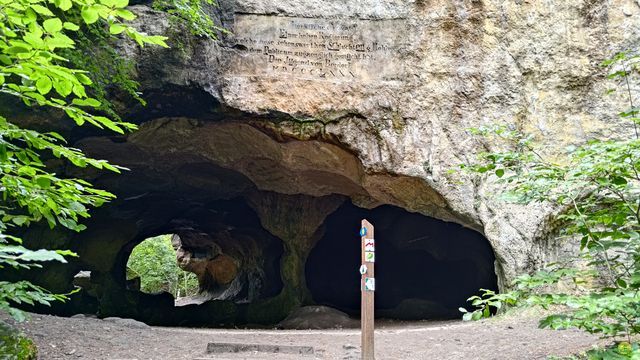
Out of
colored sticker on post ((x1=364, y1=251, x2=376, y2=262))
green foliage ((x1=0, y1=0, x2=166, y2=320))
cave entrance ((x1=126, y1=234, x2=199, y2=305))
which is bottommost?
cave entrance ((x1=126, y1=234, x2=199, y2=305))

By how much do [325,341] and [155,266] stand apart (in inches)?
801

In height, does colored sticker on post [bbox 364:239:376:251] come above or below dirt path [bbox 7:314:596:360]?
above

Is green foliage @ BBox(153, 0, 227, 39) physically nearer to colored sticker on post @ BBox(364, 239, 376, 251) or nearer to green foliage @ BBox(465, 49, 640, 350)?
colored sticker on post @ BBox(364, 239, 376, 251)

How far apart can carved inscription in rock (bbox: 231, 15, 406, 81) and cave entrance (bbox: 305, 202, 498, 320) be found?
5744 mm

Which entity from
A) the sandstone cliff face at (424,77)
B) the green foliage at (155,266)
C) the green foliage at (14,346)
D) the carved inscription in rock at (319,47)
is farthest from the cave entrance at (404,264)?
the green foliage at (155,266)

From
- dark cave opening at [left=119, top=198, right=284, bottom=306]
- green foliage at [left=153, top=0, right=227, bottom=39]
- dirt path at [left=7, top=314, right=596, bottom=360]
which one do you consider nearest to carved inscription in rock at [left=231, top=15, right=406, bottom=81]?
green foliage at [left=153, top=0, right=227, bottom=39]

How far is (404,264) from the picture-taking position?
13.8m

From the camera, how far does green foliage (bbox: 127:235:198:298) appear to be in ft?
77.7

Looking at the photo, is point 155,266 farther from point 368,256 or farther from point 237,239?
point 368,256

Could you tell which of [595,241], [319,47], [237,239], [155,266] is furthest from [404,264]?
A: [155,266]

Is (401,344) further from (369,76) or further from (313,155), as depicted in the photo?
(369,76)

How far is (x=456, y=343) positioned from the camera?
5141mm

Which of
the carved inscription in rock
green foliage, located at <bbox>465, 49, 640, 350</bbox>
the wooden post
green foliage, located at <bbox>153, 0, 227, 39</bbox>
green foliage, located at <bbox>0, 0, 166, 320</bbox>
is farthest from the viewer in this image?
the carved inscription in rock

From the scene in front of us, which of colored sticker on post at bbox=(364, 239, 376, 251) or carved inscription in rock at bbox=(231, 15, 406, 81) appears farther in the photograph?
carved inscription in rock at bbox=(231, 15, 406, 81)
